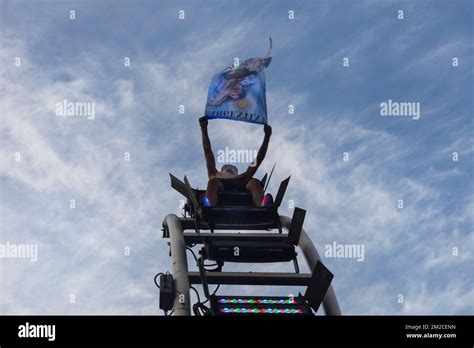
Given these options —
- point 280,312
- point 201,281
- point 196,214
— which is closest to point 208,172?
point 196,214

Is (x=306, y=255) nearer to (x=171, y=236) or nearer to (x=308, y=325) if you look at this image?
(x=171, y=236)

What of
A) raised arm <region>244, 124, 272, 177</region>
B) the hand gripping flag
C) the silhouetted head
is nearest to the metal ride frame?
raised arm <region>244, 124, 272, 177</region>

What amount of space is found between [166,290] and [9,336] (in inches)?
110

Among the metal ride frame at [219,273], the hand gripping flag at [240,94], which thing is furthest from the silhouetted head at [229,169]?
the metal ride frame at [219,273]

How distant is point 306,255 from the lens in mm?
12242

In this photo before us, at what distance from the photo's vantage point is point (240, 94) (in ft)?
43.4

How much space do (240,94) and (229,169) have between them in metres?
1.71

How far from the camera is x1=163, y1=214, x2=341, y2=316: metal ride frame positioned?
34.8ft

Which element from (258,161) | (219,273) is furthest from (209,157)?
(219,273)

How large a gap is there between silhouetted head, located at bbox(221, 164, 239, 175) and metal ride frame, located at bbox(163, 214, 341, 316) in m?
1.50

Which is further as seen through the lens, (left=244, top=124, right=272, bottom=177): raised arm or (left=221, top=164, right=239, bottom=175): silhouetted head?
(left=221, top=164, right=239, bottom=175): silhouetted head

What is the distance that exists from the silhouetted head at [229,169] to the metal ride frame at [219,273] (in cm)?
150

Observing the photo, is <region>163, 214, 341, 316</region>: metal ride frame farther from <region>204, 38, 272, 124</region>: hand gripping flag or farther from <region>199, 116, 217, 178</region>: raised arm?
<region>204, 38, 272, 124</region>: hand gripping flag

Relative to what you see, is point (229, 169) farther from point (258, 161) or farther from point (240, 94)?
point (240, 94)
